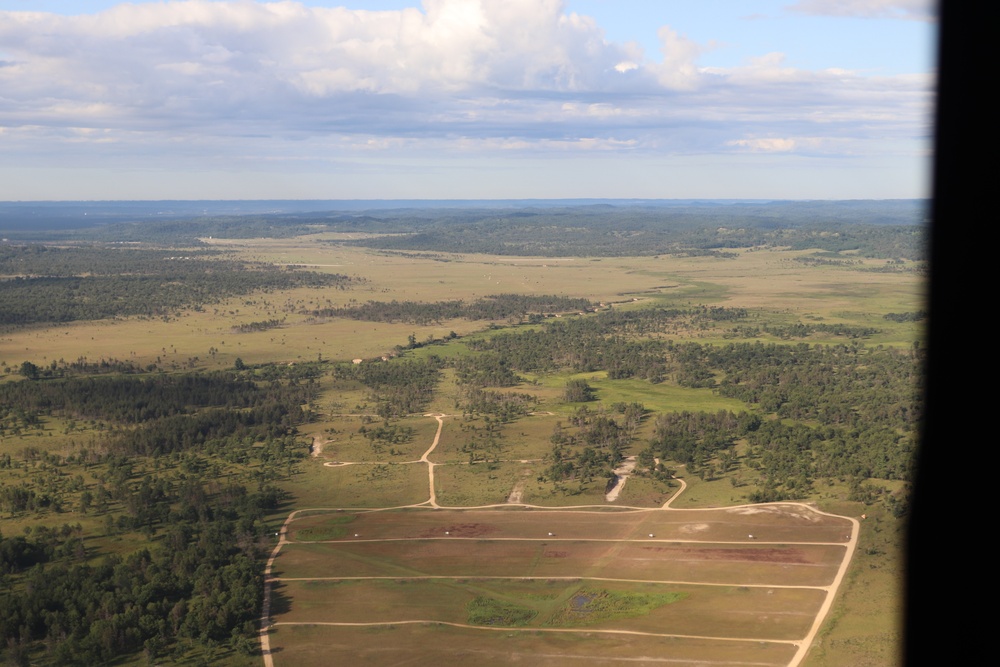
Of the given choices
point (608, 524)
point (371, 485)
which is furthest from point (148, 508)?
point (608, 524)

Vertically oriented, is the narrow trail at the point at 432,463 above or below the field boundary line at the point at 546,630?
above

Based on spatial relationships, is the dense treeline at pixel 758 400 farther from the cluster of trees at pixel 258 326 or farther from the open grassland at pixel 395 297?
the cluster of trees at pixel 258 326

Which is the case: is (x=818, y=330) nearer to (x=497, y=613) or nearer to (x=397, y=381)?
(x=397, y=381)

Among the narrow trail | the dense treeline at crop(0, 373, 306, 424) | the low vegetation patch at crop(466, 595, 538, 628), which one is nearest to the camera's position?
the low vegetation patch at crop(466, 595, 538, 628)

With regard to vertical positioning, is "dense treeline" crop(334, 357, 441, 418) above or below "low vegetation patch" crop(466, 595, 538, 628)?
above

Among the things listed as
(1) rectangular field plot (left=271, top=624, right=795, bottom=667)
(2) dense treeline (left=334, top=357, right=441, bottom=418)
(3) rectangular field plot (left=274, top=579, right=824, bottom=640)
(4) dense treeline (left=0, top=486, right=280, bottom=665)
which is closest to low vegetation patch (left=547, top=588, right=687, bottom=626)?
(3) rectangular field plot (left=274, top=579, right=824, bottom=640)

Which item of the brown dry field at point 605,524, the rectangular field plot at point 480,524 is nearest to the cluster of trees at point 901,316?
the brown dry field at point 605,524

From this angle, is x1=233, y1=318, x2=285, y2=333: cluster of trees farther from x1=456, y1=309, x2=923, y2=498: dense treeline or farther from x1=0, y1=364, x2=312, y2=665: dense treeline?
x1=0, y1=364, x2=312, y2=665: dense treeline
